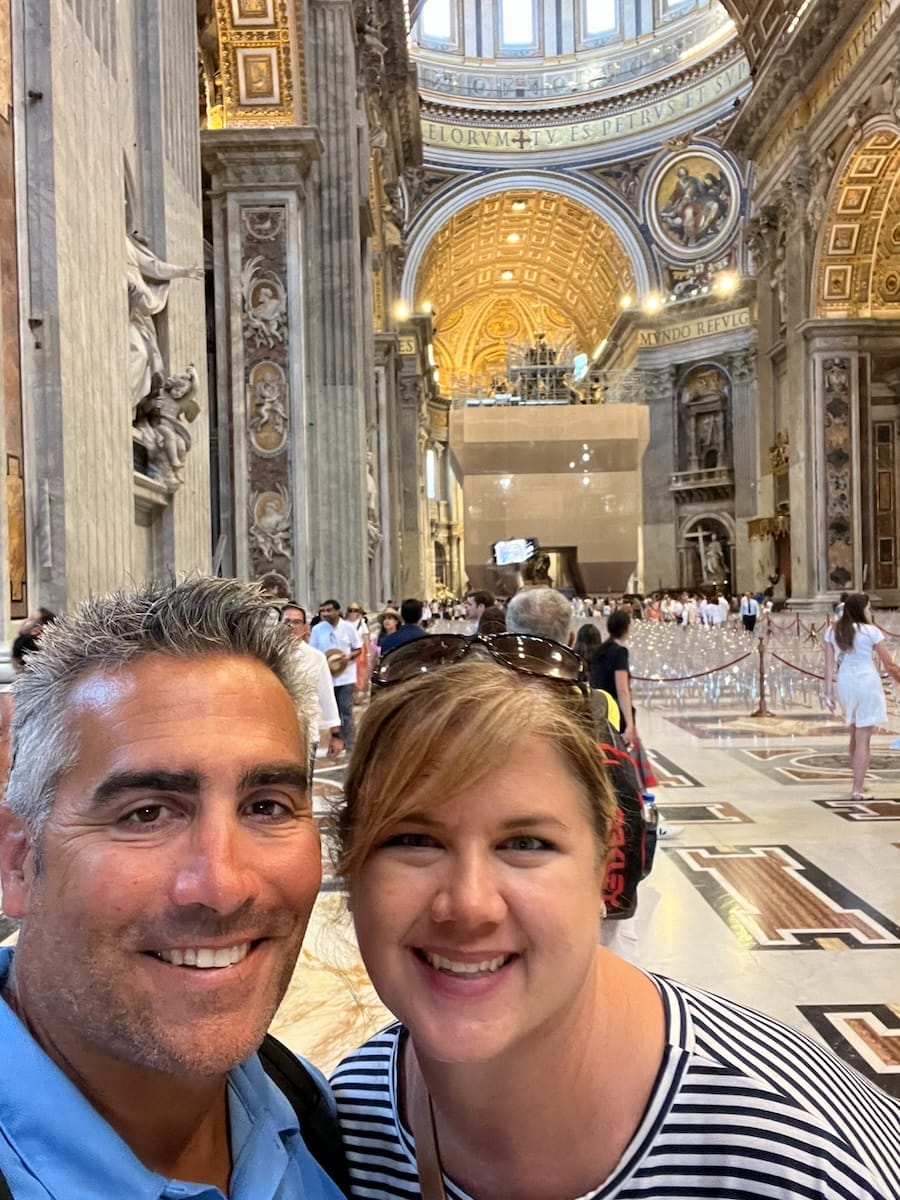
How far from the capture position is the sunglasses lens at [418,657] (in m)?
1.00

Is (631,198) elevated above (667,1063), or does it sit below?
above

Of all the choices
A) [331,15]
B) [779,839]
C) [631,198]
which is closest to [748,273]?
[631,198]

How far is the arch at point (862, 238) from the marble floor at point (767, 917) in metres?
15.7

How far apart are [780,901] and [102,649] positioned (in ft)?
12.8

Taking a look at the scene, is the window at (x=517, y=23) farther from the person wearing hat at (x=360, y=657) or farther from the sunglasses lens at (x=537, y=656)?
the sunglasses lens at (x=537, y=656)

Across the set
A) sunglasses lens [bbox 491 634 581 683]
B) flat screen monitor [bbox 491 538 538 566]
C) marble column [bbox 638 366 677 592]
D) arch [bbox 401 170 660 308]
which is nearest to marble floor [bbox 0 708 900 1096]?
sunglasses lens [bbox 491 634 581 683]

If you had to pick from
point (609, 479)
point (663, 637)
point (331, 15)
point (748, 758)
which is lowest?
point (748, 758)

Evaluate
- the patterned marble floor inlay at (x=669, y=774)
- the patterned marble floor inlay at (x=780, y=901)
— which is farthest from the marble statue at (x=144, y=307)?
the patterned marble floor inlay at (x=669, y=774)

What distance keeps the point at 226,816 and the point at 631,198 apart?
39.2m

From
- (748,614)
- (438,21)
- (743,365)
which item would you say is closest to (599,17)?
(438,21)

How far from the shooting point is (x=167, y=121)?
6.25 m

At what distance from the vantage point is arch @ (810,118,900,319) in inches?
720

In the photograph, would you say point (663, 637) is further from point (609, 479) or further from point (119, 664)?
point (119, 664)

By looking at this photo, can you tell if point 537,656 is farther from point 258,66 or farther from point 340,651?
point 258,66
